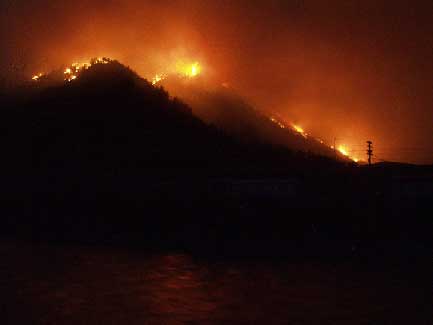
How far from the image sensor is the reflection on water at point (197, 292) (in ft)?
52.2

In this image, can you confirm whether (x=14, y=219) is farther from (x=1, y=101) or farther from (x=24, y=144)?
(x=1, y=101)

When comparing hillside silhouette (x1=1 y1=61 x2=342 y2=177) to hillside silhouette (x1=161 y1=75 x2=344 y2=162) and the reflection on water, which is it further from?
the reflection on water

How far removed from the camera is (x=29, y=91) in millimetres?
91438

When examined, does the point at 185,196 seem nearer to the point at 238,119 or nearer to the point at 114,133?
the point at 114,133

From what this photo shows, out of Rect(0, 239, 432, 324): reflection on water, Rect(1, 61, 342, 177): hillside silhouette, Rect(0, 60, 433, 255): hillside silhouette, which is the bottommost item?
Rect(0, 239, 432, 324): reflection on water

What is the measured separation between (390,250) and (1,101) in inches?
2866

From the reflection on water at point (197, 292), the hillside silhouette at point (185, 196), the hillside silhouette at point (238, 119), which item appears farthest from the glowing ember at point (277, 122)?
the reflection on water at point (197, 292)

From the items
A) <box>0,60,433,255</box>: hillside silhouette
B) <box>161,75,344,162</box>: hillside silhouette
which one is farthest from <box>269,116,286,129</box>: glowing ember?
<box>0,60,433,255</box>: hillside silhouette

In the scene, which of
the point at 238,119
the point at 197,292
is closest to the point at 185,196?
the point at 197,292

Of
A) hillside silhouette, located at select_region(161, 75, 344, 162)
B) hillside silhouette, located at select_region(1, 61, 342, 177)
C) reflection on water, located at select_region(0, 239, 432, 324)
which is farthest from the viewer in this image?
hillside silhouette, located at select_region(161, 75, 344, 162)

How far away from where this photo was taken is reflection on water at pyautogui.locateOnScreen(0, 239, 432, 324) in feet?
52.2

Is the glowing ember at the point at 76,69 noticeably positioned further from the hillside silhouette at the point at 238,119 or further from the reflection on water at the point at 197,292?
the reflection on water at the point at 197,292

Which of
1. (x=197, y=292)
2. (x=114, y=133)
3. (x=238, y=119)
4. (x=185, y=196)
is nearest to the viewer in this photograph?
(x=197, y=292)

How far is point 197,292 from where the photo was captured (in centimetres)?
1919
